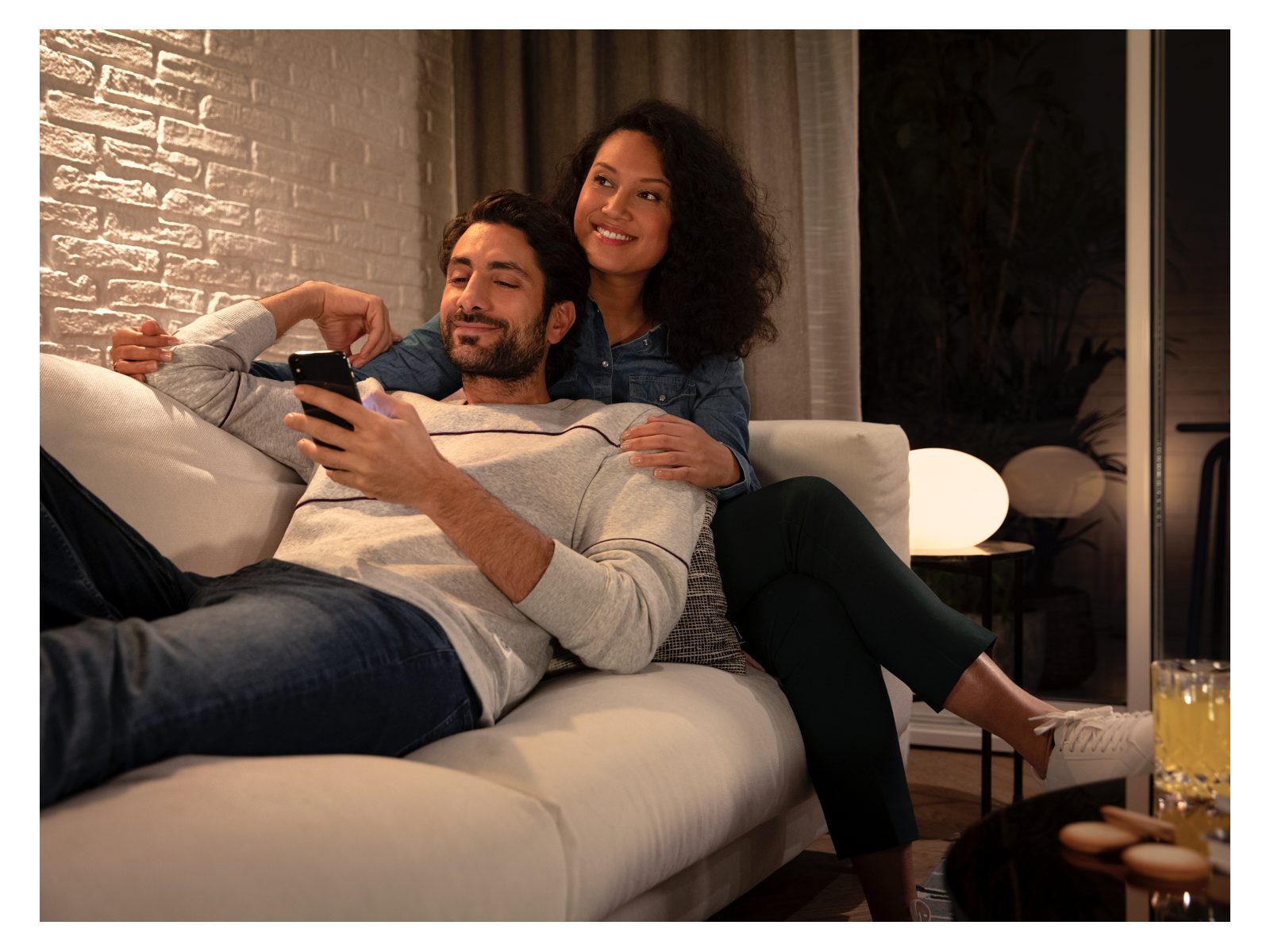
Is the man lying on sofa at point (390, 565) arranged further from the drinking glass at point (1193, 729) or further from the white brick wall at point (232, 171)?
the white brick wall at point (232, 171)

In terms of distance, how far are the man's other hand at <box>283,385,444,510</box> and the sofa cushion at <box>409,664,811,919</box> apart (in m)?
0.32

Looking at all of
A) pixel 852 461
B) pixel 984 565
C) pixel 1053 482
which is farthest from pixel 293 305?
pixel 1053 482

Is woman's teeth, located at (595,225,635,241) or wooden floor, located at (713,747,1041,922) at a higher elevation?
woman's teeth, located at (595,225,635,241)

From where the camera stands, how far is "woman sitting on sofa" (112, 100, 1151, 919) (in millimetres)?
1570

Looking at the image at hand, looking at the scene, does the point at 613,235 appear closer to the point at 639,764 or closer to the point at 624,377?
the point at 624,377

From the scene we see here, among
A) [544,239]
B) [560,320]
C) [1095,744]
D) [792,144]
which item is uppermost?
[792,144]

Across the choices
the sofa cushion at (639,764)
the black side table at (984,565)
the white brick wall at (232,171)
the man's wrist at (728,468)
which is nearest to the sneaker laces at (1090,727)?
the sofa cushion at (639,764)

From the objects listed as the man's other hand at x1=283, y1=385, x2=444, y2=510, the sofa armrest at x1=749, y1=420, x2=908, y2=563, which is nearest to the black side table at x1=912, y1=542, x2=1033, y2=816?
the sofa armrest at x1=749, y1=420, x2=908, y2=563

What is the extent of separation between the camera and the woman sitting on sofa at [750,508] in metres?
1.57

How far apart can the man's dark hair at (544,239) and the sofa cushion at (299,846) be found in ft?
3.12

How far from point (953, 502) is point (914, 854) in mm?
707

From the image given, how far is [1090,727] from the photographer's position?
1.51m

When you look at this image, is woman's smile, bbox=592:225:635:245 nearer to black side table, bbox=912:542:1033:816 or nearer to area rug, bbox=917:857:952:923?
black side table, bbox=912:542:1033:816
